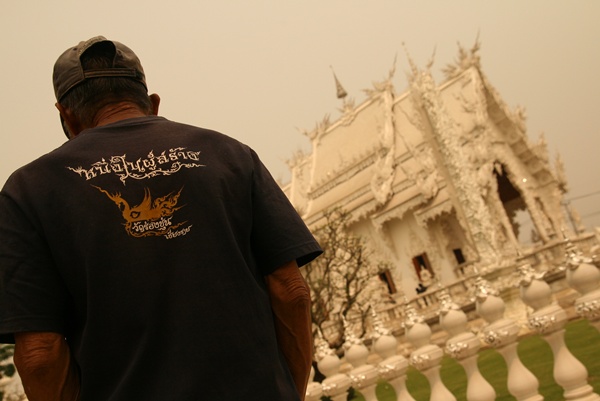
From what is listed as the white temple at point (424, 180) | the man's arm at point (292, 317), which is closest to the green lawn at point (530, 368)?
the man's arm at point (292, 317)

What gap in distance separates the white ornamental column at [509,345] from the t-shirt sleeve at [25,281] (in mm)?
2986

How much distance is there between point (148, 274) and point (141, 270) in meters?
0.02

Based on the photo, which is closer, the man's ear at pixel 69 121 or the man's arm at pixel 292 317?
the man's arm at pixel 292 317

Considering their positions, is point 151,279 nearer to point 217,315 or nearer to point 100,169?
point 217,315

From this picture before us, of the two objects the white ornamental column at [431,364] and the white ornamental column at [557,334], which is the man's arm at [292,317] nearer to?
the white ornamental column at [557,334]

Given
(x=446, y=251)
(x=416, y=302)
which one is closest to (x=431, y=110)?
(x=416, y=302)

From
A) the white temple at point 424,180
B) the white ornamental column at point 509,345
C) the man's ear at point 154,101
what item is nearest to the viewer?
the man's ear at point 154,101

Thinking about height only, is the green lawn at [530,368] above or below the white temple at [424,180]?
below

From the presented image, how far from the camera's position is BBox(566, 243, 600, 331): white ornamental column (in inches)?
144

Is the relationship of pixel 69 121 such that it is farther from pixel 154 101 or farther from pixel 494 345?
pixel 494 345

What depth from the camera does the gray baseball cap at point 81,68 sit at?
157cm

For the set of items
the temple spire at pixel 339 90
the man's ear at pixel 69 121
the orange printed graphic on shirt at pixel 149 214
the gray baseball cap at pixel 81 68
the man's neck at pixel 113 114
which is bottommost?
the orange printed graphic on shirt at pixel 149 214

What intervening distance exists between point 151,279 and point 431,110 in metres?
14.6

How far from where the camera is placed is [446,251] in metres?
21.9
